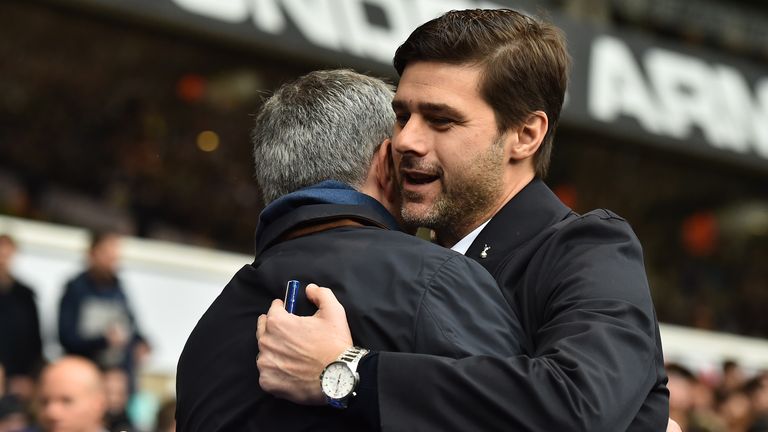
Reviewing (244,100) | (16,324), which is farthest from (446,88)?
(244,100)

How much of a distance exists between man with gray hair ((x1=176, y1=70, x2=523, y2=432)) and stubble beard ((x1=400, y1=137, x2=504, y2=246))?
0.19 feet

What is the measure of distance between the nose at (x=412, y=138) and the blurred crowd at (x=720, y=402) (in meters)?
5.17

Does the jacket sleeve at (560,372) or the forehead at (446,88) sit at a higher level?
the forehead at (446,88)

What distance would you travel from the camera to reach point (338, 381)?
212cm

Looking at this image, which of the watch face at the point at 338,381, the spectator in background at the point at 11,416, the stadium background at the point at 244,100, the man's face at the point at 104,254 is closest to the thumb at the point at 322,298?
the watch face at the point at 338,381

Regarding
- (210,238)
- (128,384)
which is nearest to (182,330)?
(128,384)

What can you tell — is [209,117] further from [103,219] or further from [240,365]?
[240,365]

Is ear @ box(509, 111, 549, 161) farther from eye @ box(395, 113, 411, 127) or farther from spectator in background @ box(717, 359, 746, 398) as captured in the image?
spectator in background @ box(717, 359, 746, 398)

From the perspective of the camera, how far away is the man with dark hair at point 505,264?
2.06 metres

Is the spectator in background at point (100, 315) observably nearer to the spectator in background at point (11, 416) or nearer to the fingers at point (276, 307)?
the spectator in background at point (11, 416)

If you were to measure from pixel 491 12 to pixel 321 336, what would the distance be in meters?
0.86

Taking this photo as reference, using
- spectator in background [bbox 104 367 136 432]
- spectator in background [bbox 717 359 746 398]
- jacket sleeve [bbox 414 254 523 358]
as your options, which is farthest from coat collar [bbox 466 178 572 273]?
spectator in background [bbox 717 359 746 398]

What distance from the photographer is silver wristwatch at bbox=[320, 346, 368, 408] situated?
2.10 metres

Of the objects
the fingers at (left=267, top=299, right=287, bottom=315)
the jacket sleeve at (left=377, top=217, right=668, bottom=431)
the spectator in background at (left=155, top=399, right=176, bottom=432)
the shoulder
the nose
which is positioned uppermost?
the nose
